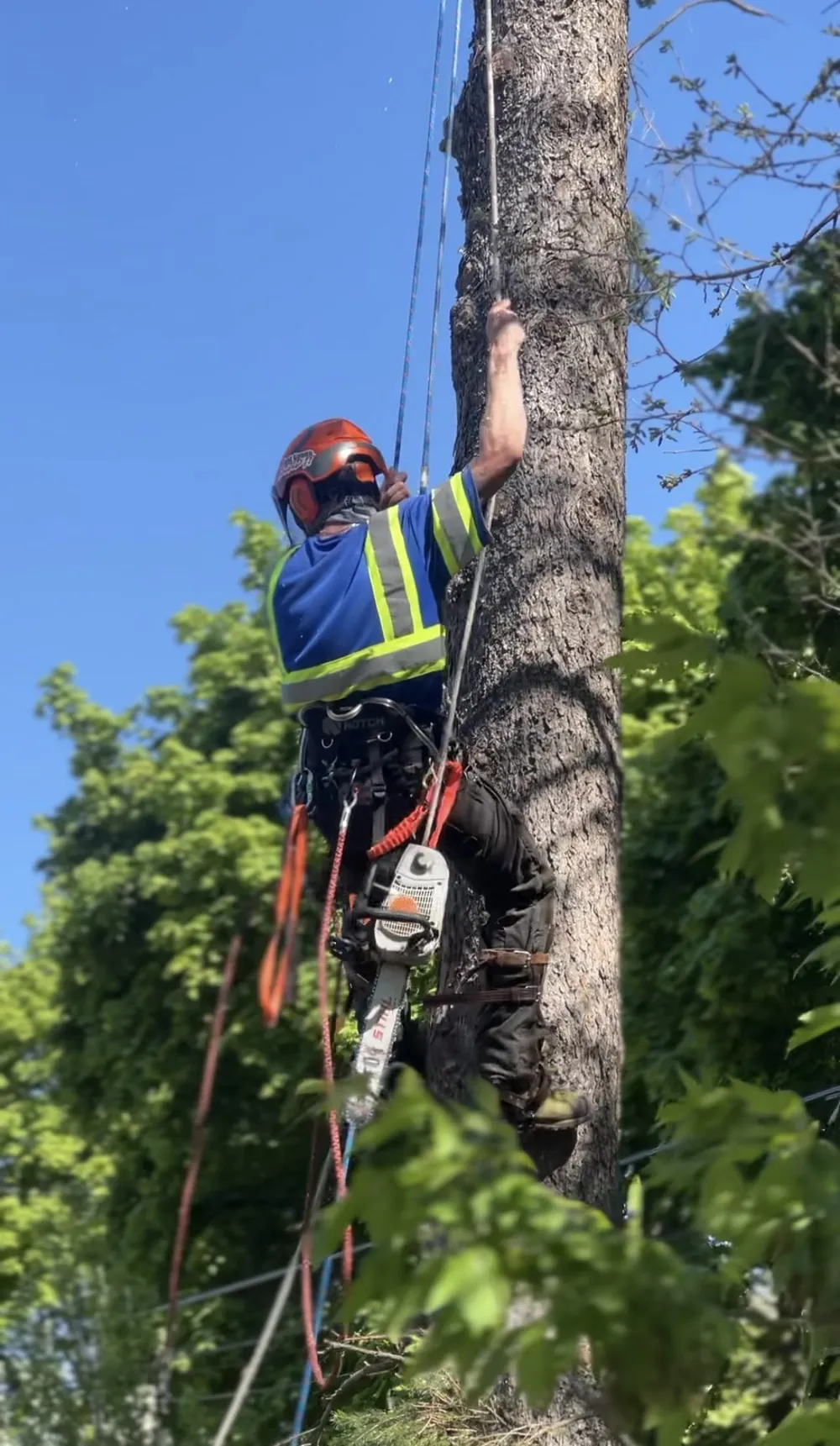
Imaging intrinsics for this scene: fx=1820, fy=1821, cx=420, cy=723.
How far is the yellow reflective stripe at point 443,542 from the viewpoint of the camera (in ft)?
12.6

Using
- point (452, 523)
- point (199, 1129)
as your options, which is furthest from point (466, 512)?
point (199, 1129)

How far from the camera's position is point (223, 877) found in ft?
52.0

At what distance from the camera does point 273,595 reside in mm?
4125

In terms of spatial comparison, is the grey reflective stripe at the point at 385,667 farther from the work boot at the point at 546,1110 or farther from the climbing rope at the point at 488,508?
the work boot at the point at 546,1110

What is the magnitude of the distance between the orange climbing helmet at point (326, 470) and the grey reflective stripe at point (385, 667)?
463 millimetres

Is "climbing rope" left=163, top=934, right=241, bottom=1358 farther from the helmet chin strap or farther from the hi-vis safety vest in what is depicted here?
the helmet chin strap

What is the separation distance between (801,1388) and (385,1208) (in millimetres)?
1266

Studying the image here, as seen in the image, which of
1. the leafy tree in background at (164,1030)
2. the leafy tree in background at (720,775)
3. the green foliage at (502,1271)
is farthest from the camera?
the leafy tree in background at (164,1030)

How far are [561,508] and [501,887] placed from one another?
2.94 ft

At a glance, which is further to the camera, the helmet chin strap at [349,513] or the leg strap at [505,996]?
the helmet chin strap at [349,513]

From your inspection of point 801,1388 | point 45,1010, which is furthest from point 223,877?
point 801,1388

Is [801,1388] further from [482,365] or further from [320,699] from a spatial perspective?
[482,365]

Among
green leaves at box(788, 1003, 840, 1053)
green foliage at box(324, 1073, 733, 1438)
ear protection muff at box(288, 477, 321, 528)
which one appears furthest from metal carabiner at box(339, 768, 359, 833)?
green foliage at box(324, 1073, 733, 1438)

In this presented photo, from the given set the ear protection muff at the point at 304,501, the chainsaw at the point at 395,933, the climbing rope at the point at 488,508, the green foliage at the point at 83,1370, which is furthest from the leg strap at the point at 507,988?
the green foliage at the point at 83,1370
